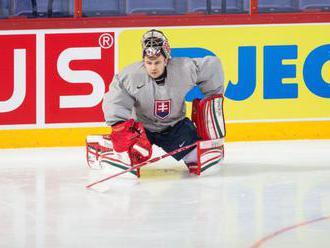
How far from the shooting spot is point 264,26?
19.2 ft

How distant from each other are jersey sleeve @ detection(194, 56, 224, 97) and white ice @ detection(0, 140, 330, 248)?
40 centimetres

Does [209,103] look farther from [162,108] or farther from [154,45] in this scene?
[154,45]

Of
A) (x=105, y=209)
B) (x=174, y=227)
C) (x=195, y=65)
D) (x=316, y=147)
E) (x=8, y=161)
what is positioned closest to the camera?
(x=174, y=227)

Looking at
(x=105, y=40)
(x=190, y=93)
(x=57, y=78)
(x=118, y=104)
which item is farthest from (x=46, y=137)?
(x=118, y=104)

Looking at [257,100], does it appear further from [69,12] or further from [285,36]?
[69,12]

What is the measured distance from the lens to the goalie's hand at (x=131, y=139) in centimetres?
445

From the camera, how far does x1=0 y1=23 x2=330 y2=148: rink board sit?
5.73m

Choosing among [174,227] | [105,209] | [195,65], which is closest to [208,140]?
[195,65]

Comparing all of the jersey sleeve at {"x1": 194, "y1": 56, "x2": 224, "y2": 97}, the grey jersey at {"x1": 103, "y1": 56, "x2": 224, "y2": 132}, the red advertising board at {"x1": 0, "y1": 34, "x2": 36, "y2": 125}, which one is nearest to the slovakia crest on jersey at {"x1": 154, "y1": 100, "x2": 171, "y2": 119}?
the grey jersey at {"x1": 103, "y1": 56, "x2": 224, "y2": 132}

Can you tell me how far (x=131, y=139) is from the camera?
4.45 metres

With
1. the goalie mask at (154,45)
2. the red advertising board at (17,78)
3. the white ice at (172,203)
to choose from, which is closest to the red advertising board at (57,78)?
the red advertising board at (17,78)

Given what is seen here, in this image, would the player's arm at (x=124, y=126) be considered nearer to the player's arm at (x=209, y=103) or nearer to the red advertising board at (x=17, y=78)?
the player's arm at (x=209, y=103)

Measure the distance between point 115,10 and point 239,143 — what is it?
43.1 inches

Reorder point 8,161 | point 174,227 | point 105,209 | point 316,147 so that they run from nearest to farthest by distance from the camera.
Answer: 1. point 174,227
2. point 105,209
3. point 8,161
4. point 316,147
